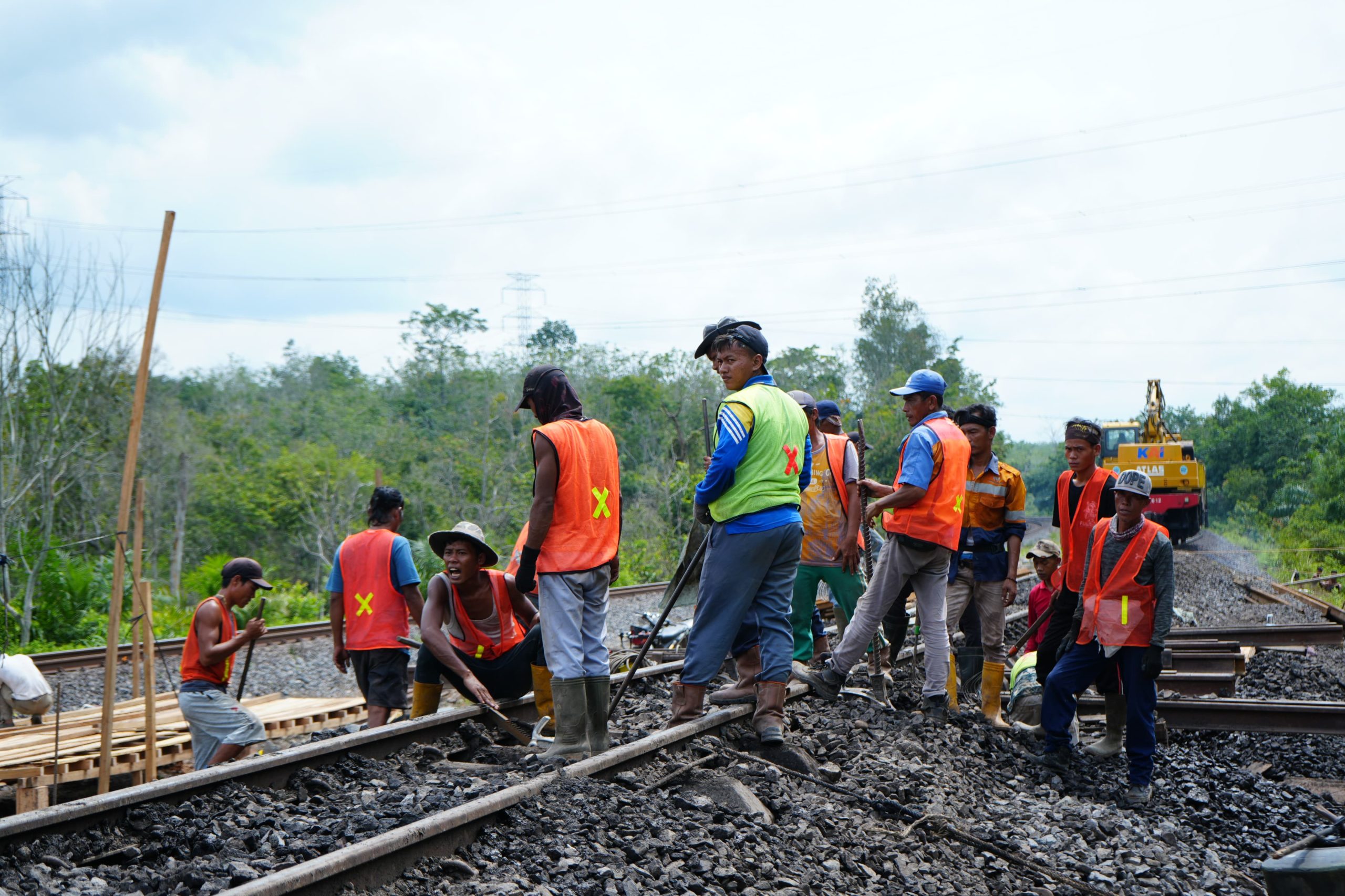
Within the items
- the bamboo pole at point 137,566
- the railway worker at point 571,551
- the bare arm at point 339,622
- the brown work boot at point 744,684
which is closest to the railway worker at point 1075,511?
the brown work boot at point 744,684

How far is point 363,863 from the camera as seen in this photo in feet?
11.1

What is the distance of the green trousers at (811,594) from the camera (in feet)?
24.1

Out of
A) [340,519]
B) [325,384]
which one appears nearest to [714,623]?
[340,519]

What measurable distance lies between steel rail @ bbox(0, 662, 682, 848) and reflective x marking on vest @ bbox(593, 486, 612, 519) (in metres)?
1.56

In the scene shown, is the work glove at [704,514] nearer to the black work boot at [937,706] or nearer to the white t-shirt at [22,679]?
the black work boot at [937,706]

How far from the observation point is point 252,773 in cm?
456

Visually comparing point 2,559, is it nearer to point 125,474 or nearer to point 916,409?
point 125,474

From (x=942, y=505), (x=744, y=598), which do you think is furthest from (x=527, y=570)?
(x=942, y=505)

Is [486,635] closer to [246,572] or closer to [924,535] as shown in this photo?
[246,572]

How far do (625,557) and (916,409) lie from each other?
19974mm

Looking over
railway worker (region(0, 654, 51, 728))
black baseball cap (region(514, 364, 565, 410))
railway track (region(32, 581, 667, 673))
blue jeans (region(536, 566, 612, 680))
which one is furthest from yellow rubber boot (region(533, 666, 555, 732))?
railway track (region(32, 581, 667, 673))

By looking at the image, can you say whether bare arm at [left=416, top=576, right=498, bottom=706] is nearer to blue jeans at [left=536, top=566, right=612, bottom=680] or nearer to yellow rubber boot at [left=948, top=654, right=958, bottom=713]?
blue jeans at [left=536, top=566, right=612, bottom=680]

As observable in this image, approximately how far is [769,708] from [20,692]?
6.86m

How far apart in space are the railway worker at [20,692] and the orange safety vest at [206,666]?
3.17m
